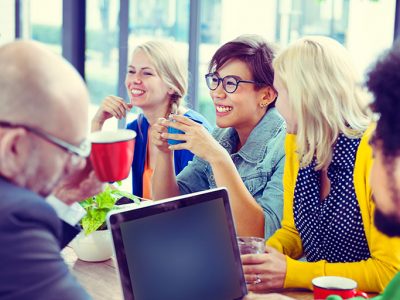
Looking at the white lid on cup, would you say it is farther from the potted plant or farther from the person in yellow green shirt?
the person in yellow green shirt

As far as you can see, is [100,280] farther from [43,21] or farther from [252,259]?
[43,21]

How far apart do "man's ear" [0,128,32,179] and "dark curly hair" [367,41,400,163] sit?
1.72 ft

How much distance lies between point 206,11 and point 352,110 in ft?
9.62

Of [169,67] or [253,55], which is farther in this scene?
[169,67]

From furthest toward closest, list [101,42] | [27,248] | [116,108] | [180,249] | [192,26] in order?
[101,42], [192,26], [116,108], [180,249], [27,248]

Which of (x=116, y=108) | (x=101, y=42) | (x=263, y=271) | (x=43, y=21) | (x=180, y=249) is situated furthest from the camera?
(x=43, y=21)

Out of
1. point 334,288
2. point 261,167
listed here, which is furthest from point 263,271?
point 261,167

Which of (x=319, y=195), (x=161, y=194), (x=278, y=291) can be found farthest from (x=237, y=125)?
(x=278, y=291)

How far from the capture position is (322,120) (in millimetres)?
1737

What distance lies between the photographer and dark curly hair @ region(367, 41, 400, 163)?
936 millimetres

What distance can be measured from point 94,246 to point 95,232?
4 centimetres

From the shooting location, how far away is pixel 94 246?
67.3 inches

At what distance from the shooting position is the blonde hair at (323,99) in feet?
5.68

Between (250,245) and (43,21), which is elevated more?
(43,21)
